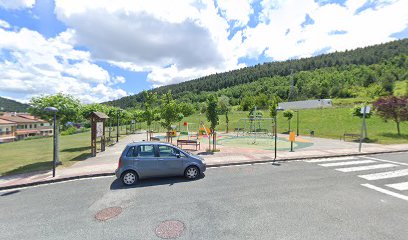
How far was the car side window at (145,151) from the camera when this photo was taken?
8.51 m

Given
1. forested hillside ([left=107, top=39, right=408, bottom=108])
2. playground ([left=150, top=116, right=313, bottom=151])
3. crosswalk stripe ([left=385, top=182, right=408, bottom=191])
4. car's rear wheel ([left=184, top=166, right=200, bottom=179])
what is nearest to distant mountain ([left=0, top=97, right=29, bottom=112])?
forested hillside ([left=107, top=39, right=408, bottom=108])

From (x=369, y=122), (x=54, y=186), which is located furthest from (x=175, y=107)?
(x=369, y=122)

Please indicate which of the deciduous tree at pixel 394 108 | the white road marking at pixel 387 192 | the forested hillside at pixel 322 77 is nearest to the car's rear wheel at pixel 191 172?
the white road marking at pixel 387 192

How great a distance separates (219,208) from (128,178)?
4.29 m

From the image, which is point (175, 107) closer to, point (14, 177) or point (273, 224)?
point (14, 177)

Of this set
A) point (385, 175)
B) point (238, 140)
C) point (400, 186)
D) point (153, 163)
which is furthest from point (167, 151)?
point (238, 140)

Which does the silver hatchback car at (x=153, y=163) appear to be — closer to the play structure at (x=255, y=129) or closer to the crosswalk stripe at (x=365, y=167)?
the crosswalk stripe at (x=365, y=167)

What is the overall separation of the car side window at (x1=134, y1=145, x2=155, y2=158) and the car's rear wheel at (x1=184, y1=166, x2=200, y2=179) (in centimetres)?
167

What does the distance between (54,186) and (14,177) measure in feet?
9.88

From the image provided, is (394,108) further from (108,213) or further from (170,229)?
(108,213)

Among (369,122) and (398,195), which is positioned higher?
(369,122)

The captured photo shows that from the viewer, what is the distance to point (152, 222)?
541 centimetres

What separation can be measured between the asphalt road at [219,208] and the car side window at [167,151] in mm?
1170

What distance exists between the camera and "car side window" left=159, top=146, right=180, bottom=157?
28.6 feet
